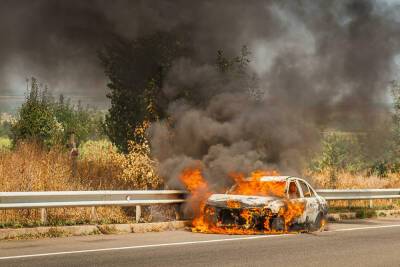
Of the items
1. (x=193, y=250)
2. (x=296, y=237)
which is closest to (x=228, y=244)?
(x=193, y=250)

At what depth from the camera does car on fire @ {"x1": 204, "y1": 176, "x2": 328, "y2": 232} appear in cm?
1474

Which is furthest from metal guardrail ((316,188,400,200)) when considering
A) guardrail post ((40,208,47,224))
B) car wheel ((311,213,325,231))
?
guardrail post ((40,208,47,224))

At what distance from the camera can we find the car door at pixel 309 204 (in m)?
15.8

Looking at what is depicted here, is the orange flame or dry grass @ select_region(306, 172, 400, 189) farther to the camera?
dry grass @ select_region(306, 172, 400, 189)

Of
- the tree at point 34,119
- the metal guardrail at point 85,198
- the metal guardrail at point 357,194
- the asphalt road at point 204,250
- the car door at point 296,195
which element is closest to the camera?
the asphalt road at point 204,250

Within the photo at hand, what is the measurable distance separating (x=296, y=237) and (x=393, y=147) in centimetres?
6025

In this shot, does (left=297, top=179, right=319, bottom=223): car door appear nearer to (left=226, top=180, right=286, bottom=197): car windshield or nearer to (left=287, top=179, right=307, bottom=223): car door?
(left=287, top=179, right=307, bottom=223): car door

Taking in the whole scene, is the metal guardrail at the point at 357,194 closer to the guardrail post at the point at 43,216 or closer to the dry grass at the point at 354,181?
the dry grass at the point at 354,181

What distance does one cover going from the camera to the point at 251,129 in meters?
18.6

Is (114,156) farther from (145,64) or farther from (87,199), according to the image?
(87,199)

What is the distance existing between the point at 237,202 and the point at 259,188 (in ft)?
4.07

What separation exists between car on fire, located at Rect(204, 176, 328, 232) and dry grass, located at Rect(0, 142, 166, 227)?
2602 millimetres

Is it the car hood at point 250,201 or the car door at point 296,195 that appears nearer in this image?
the car hood at point 250,201

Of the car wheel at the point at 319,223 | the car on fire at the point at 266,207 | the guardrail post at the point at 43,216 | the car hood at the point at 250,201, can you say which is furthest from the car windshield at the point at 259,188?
the guardrail post at the point at 43,216
